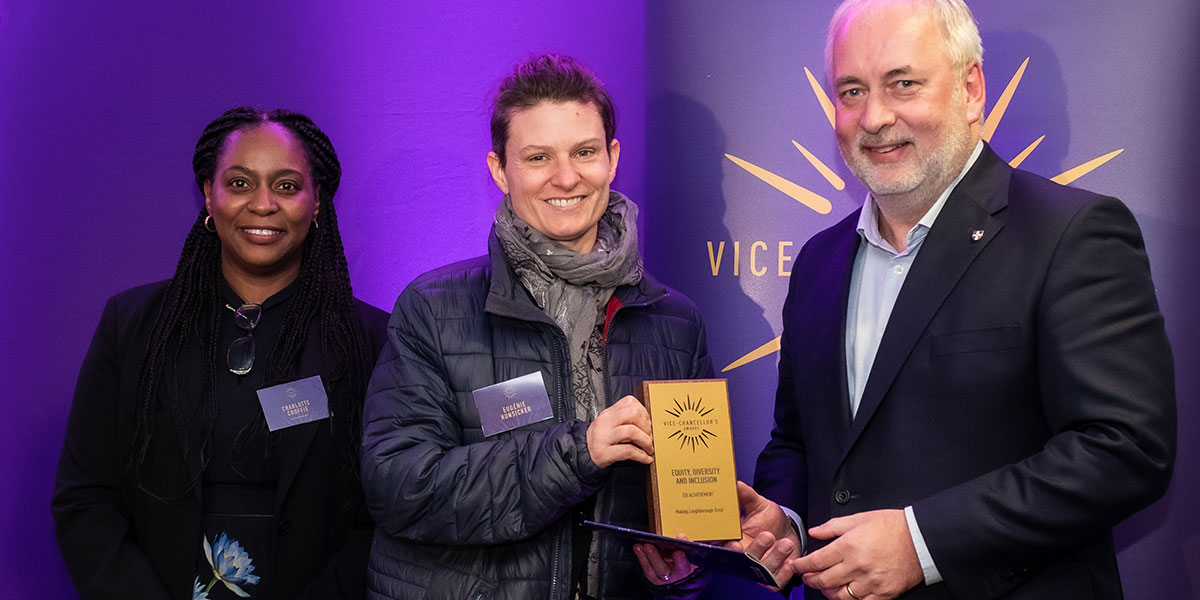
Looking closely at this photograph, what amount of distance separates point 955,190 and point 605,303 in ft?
3.03

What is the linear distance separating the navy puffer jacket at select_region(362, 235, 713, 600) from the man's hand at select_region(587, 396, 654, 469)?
33 mm

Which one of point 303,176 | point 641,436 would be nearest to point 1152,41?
point 641,436

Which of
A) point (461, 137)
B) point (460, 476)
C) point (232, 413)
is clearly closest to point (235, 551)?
point (232, 413)

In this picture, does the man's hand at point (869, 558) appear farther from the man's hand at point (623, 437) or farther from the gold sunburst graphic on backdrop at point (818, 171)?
the gold sunburst graphic on backdrop at point (818, 171)

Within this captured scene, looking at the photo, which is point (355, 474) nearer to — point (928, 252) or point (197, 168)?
point (197, 168)

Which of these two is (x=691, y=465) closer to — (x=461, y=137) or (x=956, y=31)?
(x=956, y=31)

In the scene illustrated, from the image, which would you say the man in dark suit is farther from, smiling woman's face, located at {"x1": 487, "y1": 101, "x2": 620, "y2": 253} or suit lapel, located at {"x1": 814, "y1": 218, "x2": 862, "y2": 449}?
smiling woman's face, located at {"x1": 487, "y1": 101, "x2": 620, "y2": 253}

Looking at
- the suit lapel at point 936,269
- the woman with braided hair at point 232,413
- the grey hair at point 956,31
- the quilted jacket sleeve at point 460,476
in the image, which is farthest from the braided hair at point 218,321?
the grey hair at point 956,31

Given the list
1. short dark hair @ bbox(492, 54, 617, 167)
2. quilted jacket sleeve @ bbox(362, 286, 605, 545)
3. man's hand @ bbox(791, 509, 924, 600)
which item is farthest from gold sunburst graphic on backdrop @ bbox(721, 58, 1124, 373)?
man's hand @ bbox(791, 509, 924, 600)

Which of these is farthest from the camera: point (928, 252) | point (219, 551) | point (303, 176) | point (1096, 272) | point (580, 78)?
point (303, 176)

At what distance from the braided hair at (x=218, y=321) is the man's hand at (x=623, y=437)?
1112mm

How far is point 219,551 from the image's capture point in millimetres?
2898

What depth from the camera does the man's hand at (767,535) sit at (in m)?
2.33

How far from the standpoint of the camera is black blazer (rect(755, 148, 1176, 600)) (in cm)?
190
